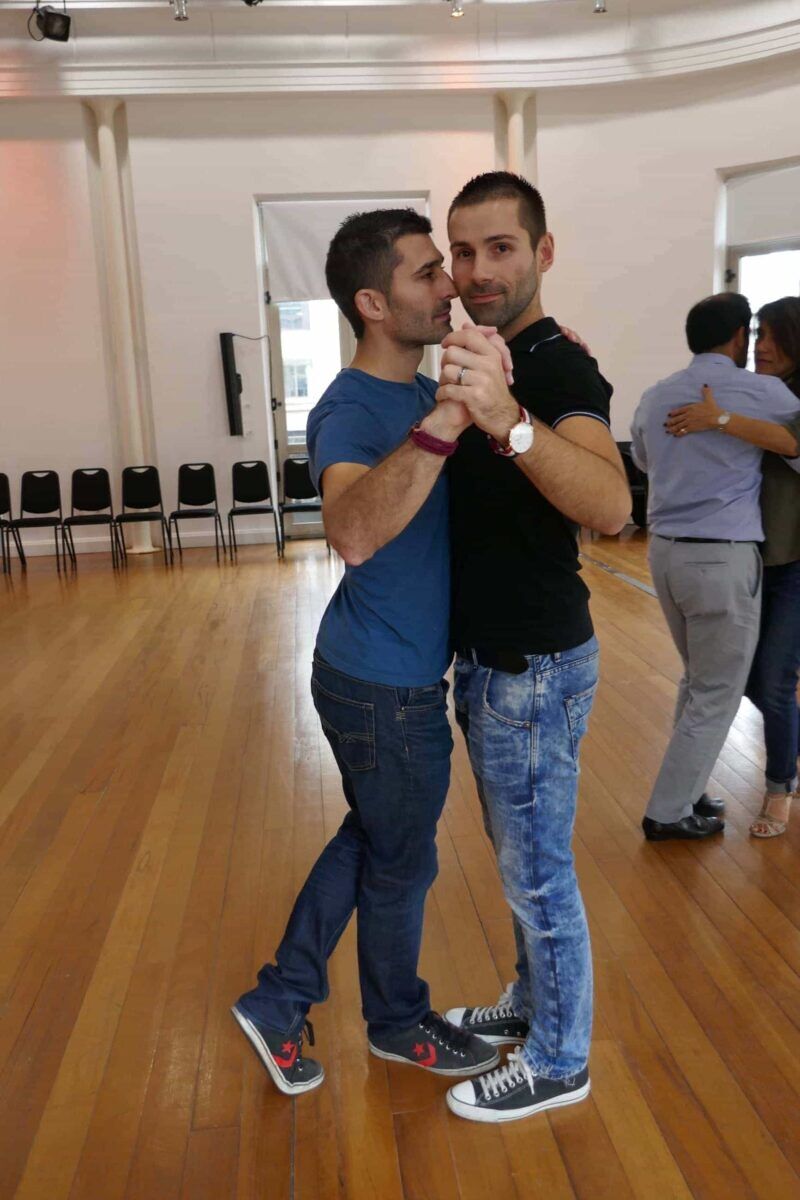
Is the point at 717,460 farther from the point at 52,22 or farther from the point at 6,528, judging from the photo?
the point at 52,22

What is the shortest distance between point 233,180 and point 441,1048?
925 cm

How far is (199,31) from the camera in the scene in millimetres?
9070

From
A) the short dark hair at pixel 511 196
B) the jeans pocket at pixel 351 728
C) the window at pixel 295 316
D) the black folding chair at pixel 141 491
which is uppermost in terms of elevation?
the window at pixel 295 316

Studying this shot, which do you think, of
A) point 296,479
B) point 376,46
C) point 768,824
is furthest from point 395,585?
point 376,46

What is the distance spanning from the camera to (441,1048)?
2.02 m

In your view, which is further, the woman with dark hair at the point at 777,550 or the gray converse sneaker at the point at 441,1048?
the woman with dark hair at the point at 777,550

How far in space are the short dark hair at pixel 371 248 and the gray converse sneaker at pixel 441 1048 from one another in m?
1.44

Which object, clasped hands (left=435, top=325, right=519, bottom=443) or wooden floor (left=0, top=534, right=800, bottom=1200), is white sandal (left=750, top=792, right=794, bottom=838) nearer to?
wooden floor (left=0, top=534, right=800, bottom=1200)

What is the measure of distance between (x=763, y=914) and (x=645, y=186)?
8736 millimetres

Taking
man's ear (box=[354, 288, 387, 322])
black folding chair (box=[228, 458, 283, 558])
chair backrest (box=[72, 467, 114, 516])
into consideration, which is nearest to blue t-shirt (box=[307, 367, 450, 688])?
man's ear (box=[354, 288, 387, 322])

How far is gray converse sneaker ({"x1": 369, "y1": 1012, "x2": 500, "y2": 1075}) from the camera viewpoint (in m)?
2.01

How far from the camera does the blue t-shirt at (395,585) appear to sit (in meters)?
1.70

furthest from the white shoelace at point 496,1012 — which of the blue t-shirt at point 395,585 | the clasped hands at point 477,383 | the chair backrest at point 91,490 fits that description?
the chair backrest at point 91,490

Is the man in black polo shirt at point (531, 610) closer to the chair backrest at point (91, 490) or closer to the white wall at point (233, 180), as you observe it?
the chair backrest at point (91, 490)
